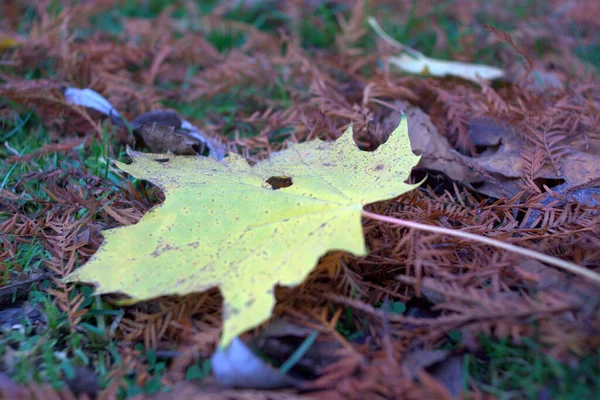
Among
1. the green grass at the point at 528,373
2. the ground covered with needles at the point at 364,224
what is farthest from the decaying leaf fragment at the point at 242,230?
the green grass at the point at 528,373

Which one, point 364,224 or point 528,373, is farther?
point 364,224

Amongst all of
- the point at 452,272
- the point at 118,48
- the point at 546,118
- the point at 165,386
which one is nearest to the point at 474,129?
the point at 546,118

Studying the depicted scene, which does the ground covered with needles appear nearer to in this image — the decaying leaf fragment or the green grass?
the green grass

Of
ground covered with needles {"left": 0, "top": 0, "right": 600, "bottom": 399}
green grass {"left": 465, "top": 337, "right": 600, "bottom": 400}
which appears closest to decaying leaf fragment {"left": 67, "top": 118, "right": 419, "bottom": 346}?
ground covered with needles {"left": 0, "top": 0, "right": 600, "bottom": 399}

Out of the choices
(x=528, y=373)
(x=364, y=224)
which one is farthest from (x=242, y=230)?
(x=528, y=373)

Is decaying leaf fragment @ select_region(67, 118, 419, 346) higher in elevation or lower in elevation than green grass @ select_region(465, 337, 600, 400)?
higher

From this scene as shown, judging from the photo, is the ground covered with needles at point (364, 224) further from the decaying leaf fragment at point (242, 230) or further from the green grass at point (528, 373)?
the decaying leaf fragment at point (242, 230)

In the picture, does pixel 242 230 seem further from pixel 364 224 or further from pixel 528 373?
pixel 528 373
